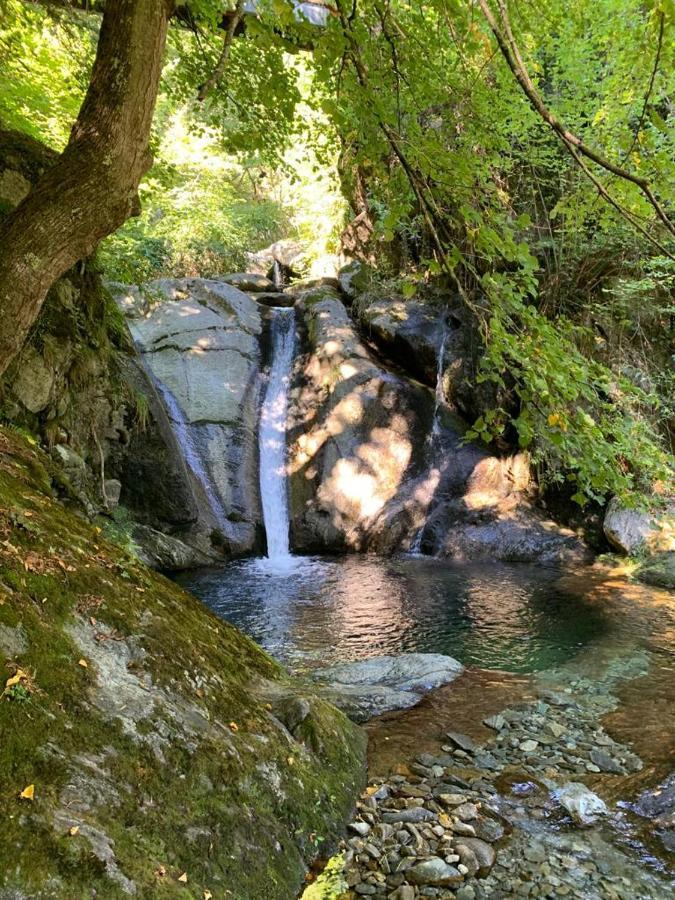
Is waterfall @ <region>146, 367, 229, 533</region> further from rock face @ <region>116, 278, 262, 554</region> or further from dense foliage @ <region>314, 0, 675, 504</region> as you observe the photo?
dense foliage @ <region>314, 0, 675, 504</region>

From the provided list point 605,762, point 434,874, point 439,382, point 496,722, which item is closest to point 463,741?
point 496,722

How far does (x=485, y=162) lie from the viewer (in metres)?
5.54

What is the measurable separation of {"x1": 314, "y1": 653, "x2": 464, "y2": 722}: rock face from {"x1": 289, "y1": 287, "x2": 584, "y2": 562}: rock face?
5.74 meters

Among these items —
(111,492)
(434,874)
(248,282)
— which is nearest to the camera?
(434,874)

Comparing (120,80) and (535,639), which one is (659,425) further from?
(120,80)

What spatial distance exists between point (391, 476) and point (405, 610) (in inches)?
189

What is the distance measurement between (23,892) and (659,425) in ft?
40.4

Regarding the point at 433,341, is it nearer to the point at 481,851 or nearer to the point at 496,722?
the point at 496,722

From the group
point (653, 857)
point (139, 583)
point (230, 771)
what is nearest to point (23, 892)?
point (230, 771)

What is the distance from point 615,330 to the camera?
11.8 meters

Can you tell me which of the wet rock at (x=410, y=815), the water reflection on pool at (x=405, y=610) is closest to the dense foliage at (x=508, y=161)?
the wet rock at (x=410, y=815)

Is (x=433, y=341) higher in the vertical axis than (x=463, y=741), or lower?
higher

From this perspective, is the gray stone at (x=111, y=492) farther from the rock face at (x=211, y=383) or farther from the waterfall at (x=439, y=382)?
the waterfall at (x=439, y=382)

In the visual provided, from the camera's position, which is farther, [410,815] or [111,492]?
[111,492]
